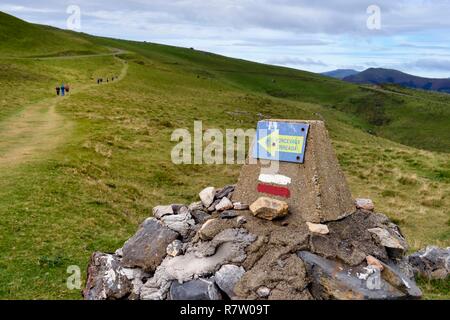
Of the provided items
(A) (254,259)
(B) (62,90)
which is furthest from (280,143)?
(B) (62,90)

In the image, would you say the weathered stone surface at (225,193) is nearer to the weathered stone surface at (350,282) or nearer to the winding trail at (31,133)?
the weathered stone surface at (350,282)

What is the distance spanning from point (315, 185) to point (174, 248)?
3479mm

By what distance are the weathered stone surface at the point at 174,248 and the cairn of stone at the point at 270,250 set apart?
0.02 meters

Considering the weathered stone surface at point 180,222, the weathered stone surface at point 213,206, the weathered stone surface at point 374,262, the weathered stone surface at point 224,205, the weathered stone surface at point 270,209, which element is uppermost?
the weathered stone surface at point 270,209

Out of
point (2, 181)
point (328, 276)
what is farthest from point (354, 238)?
point (2, 181)

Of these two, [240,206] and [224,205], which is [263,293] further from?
[224,205]

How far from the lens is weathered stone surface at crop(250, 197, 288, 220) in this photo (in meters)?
9.82

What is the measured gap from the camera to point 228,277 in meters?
8.73

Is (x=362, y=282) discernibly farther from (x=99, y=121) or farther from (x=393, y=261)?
(x=99, y=121)

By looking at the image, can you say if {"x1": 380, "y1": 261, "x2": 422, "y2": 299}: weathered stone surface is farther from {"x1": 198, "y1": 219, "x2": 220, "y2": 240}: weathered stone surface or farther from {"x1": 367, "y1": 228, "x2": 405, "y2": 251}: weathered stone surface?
{"x1": 198, "y1": 219, "x2": 220, "y2": 240}: weathered stone surface

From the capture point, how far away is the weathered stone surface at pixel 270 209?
982cm

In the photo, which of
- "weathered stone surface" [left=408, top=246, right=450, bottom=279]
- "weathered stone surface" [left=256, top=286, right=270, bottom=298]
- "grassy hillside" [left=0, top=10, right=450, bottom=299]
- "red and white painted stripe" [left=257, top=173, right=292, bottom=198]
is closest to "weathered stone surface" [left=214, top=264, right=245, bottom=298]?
"weathered stone surface" [left=256, top=286, right=270, bottom=298]

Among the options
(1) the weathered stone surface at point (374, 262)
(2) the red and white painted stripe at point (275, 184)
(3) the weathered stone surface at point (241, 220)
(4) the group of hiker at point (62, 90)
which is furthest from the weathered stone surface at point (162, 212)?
(4) the group of hiker at point (62, 90)
